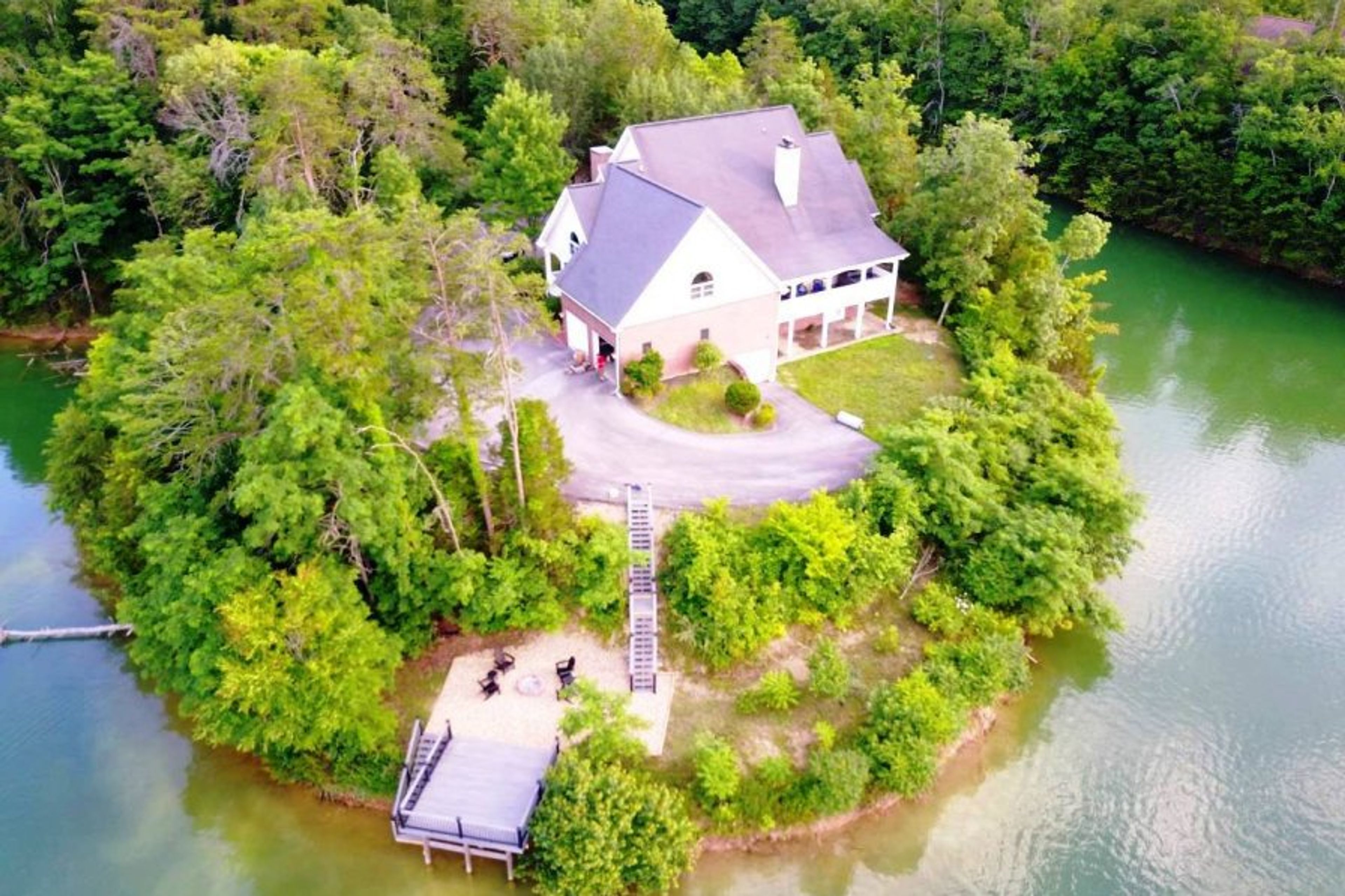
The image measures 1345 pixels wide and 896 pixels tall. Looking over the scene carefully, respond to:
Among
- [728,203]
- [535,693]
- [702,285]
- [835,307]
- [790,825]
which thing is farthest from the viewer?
[835,307]

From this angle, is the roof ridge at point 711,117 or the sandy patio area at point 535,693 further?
the roof ridge at point 711,117

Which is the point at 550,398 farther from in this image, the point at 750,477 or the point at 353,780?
the point at 353,780

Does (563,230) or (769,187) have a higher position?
(769,187)

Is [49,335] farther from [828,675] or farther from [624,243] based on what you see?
[828,675]

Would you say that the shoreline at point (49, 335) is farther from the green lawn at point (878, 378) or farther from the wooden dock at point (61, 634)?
the green lawn at point (878, 378)

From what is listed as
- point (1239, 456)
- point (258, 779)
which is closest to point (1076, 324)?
point (1239, 456)

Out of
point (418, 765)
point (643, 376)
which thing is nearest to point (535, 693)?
point (418, 765)

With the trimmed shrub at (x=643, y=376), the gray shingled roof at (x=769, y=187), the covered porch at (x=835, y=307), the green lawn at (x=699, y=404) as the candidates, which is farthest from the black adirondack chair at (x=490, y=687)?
the gray shingled roof at (x=769, y=187)
